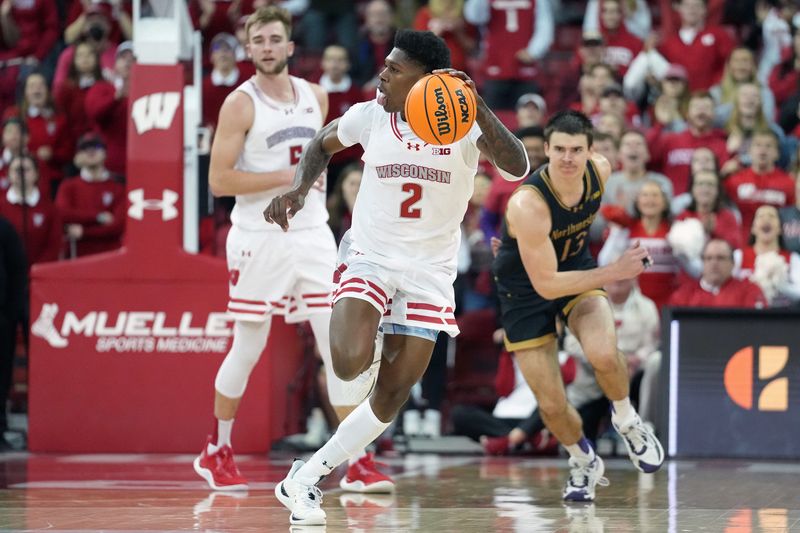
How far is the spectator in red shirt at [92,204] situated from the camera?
43.5 feet

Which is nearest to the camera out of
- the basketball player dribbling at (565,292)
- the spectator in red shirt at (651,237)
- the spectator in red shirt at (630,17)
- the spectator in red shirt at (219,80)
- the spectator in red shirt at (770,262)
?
the basketball player dribbling at (565,292)

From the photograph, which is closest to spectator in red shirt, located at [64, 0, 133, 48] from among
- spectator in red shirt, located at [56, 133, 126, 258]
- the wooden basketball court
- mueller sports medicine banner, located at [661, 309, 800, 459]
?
spectator in red shirt, located at [56, 133, 126, 258]

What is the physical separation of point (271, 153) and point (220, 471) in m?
1.97

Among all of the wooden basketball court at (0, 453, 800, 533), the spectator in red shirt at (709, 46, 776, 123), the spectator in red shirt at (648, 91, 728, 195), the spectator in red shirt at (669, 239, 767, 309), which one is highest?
the spectator in red shirt at (709, 46, 776, 123)

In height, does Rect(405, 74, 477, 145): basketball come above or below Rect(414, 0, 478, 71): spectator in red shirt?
below

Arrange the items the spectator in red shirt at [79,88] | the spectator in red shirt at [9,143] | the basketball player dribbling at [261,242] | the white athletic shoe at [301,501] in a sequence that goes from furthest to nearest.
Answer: the spectator in red shirt at [79,88] < the spectator in red shirt at [9,143] < the basketball player dribbling at [261,242] < the white athletic shoe at [301,501]

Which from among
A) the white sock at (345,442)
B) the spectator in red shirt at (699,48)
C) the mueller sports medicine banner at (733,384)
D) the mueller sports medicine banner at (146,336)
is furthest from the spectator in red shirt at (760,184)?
the white sock at (345,442)

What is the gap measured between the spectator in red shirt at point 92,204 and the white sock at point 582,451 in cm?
639

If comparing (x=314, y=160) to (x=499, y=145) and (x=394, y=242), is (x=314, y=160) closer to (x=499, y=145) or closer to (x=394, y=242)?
(x=394, y=242)

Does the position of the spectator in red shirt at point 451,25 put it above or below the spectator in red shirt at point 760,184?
above

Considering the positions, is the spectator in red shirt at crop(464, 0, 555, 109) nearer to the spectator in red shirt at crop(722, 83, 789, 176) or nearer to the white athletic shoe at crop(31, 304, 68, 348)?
the spectator in red shirt at crop(722, 83, 789, 176)

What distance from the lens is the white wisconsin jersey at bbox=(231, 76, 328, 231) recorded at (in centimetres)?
883

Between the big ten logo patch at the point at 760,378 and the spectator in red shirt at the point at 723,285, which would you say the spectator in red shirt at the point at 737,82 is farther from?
the big ten logo patch at the point at 760,378

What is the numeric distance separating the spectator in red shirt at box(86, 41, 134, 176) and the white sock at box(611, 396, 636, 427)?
24.9ft
